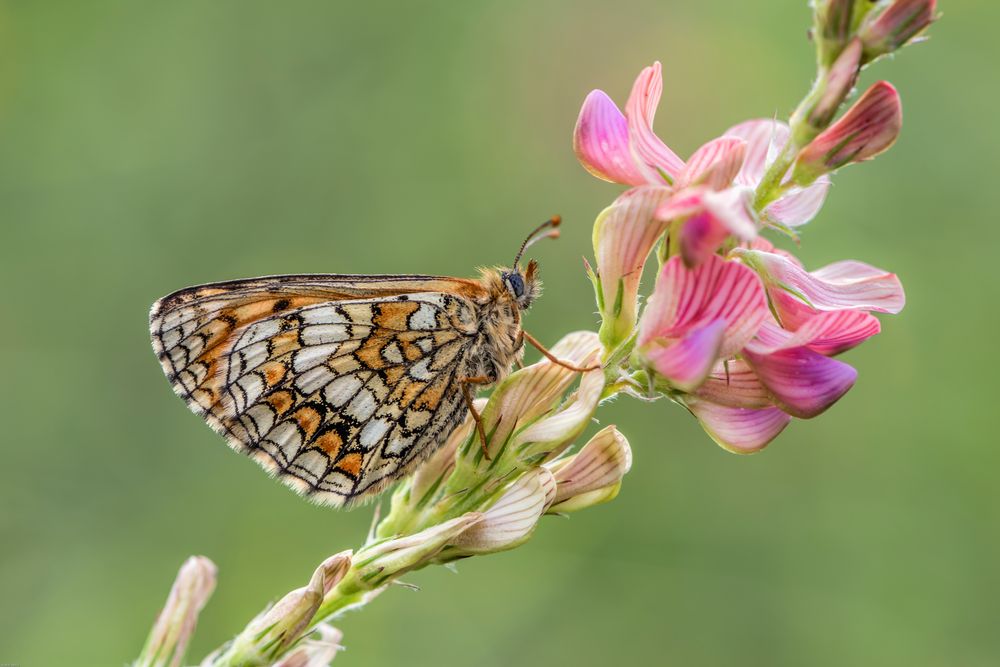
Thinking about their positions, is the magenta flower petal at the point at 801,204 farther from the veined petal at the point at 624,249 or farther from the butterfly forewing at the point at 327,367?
the butterfly forewing at the point at 327,367

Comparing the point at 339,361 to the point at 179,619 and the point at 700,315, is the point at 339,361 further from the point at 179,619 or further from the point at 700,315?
the point at 700,315

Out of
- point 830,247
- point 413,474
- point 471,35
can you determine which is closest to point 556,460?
point 413,474

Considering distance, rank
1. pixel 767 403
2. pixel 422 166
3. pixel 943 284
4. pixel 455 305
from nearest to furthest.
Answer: pixel 767 403, pixel 455 305, pixel 943 284, pixel 422 166

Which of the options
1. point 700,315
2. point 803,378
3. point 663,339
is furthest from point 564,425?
point 803,378

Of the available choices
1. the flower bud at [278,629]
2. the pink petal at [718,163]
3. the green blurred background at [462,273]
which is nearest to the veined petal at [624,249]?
the pink petal at [718,163]

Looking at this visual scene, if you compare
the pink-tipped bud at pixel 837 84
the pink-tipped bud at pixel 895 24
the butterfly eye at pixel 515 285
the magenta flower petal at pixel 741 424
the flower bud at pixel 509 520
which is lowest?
the magenta flower petal at pixel 741 424

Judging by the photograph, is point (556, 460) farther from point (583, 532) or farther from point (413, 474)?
point (583, 532)
